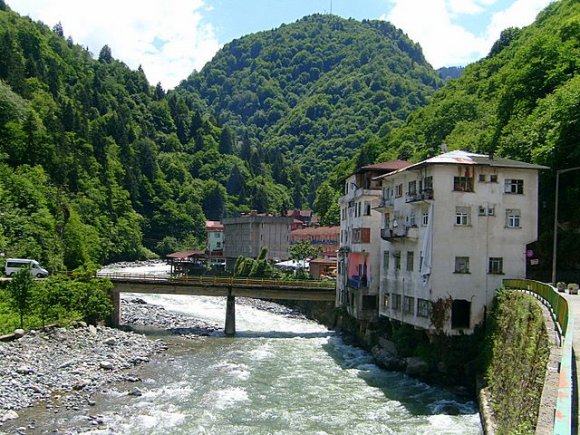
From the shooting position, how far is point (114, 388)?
3594 centimetres

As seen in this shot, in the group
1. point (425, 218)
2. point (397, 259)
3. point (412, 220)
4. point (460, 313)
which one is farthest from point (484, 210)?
point (397, 259)

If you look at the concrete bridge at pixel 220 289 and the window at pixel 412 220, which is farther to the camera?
the concrete bridge at pixel 220 289

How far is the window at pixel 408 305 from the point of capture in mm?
41281

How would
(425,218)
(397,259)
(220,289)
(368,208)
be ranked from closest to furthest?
1. (425,218)
2. (397,259)
3. (368,208)
4. (220,289)

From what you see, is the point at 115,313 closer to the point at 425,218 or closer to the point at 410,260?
the point at 410,260

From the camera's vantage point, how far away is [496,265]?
38.9m

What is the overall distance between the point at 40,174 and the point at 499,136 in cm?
6512

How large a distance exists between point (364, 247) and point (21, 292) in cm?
2686

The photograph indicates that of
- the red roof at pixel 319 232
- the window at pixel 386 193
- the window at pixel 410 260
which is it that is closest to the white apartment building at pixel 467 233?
the window at pixel 410 260

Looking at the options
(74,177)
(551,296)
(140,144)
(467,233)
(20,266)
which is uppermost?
(140,144)

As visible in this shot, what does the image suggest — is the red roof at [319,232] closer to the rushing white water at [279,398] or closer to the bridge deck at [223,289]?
the bridge deck at [223,289]

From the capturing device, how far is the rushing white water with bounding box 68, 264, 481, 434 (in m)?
29.1

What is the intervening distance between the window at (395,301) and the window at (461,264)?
6.73 meters

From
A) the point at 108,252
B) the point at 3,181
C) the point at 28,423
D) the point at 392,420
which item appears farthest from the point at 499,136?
the point at 108,252
